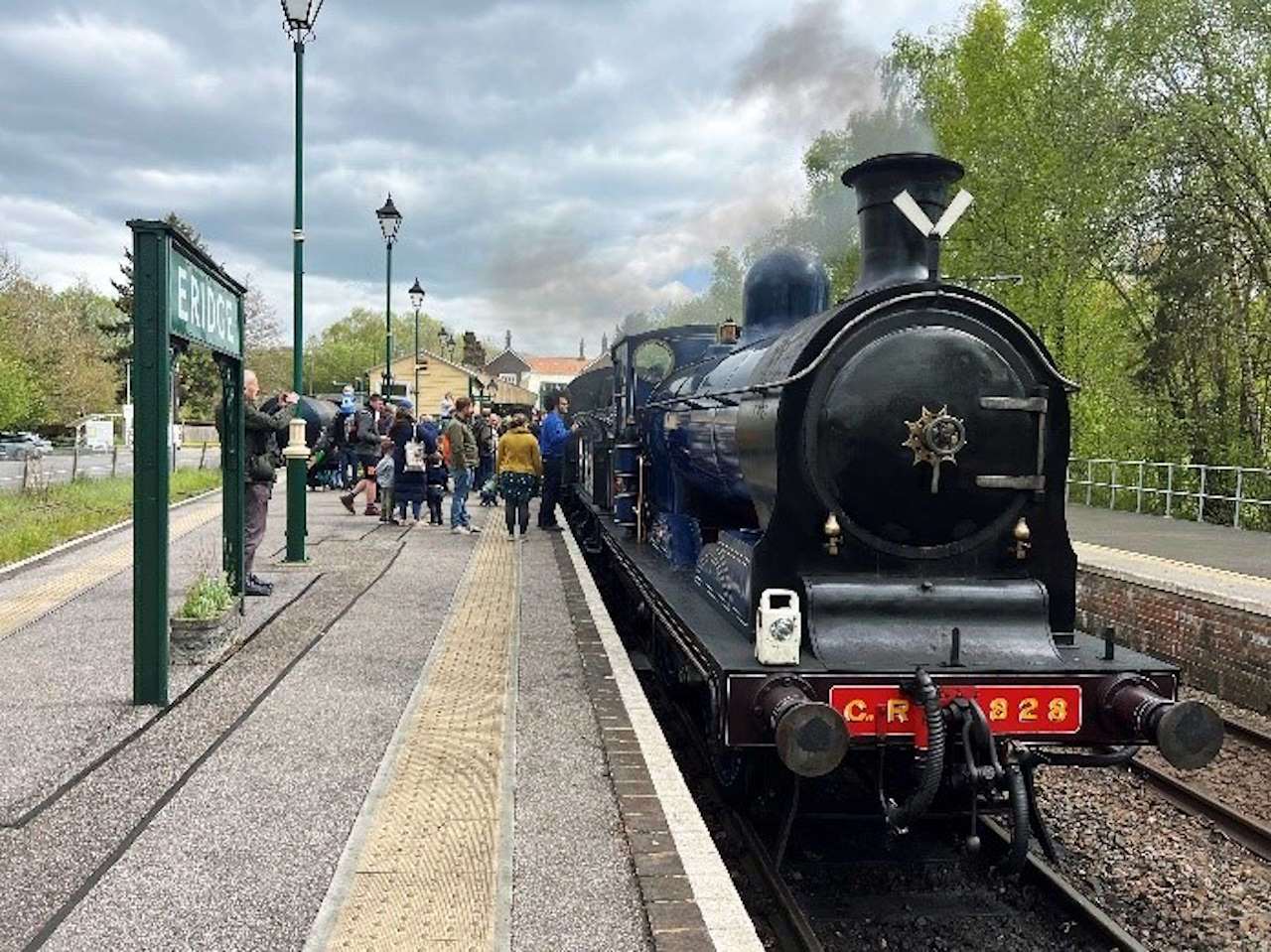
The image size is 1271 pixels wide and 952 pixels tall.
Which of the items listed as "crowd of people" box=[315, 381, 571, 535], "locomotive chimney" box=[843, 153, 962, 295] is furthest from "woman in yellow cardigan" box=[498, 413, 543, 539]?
"locomotive chimney" box=[843, 153, 962, 295]

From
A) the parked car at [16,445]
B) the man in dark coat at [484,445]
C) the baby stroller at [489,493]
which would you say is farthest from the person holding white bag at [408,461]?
the parked car at [16,445]

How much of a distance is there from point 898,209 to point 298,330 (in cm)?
784

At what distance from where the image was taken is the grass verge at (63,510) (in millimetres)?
12109

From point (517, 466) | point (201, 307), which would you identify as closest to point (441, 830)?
point (201, 307)

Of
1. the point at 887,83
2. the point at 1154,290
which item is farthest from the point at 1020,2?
the point at 887,83

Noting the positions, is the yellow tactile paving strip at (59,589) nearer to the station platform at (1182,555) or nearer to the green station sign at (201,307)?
the green station sign at (201,307)

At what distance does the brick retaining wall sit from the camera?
801cm

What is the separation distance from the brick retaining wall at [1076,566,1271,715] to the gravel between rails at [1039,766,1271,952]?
1850mm

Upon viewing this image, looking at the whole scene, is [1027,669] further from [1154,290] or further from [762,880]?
[1154,290]

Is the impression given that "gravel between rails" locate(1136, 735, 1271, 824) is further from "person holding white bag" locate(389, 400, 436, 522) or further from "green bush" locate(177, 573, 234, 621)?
"person holding white bag" locate(389, 400, 436, 522)

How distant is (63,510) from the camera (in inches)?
651

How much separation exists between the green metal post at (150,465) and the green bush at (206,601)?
0.96 meters

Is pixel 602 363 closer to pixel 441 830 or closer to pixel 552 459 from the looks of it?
pixel 552 459

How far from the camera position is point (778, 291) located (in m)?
7.17
